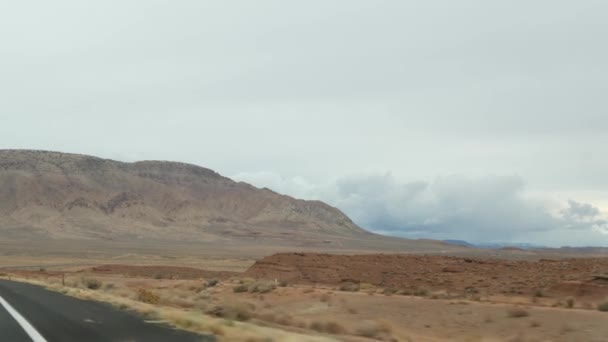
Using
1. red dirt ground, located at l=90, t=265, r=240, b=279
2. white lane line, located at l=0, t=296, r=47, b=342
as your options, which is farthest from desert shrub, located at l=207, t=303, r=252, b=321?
red dirt ground, located at l=90, t=265, r=240, b=279

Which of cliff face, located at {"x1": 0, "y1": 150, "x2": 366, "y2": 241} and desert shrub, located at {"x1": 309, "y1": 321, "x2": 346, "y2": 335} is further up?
cliff face, located at {"x1": 0, "y1": 150, "x2": 366, "y2": 241}

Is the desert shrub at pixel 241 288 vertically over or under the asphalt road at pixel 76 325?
under

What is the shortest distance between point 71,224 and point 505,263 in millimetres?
134142

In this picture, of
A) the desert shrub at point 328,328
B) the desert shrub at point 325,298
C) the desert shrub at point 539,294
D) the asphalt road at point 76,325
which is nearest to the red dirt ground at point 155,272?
the desert shrub at point 325,298

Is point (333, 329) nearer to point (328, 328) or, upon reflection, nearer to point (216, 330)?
point (328, 328)

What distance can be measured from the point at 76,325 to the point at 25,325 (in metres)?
1.34

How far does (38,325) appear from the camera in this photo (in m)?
15.1

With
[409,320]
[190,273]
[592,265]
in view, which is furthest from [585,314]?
[190,273]

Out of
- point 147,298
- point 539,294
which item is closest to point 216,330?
point 147,298

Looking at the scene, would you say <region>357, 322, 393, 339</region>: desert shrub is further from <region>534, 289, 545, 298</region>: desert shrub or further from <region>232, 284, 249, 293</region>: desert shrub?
<region>232, 284, 249, 293</region>: desert shrub

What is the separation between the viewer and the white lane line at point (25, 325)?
42.5 feet

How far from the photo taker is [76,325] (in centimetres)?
1486

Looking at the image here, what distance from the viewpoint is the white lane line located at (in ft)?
42.5

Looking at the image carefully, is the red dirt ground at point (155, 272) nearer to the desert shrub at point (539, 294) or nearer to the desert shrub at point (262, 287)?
the desert shrub at point (262, 287)
